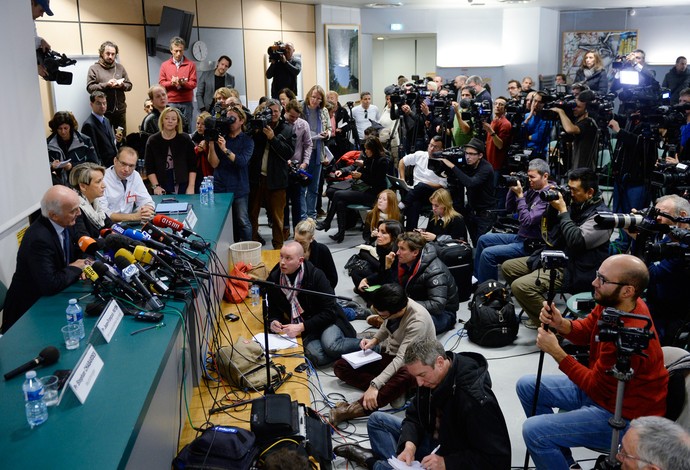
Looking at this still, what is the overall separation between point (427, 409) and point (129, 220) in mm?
2878

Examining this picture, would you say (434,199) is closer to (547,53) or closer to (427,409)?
(427,409)

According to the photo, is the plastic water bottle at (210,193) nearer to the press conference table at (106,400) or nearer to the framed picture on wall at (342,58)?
the press conference table at (106,400)

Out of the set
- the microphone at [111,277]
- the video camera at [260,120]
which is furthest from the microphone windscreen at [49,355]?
the video camera at [260,120]

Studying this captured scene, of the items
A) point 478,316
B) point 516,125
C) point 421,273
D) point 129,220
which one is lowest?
point 478,316

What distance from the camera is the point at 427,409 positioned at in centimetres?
A: 323

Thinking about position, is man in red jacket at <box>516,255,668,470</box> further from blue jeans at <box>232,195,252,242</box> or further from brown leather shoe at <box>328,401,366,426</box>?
blue jeans at <box>232,195,252,242</box>

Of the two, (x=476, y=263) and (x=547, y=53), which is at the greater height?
(x=547, y=53)

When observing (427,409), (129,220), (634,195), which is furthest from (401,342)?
(634,195)

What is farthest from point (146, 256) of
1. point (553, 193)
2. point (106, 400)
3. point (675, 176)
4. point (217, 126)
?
point (675, 176)

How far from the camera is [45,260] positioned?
11.8ft

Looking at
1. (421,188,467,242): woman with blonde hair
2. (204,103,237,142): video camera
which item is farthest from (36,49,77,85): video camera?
(421,188,467,242): woman with blonde hair

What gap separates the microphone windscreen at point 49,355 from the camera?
272cm

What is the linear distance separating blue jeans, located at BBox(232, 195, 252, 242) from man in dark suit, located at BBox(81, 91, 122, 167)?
159cm

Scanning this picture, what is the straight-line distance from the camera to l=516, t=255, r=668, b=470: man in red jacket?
2977mm
